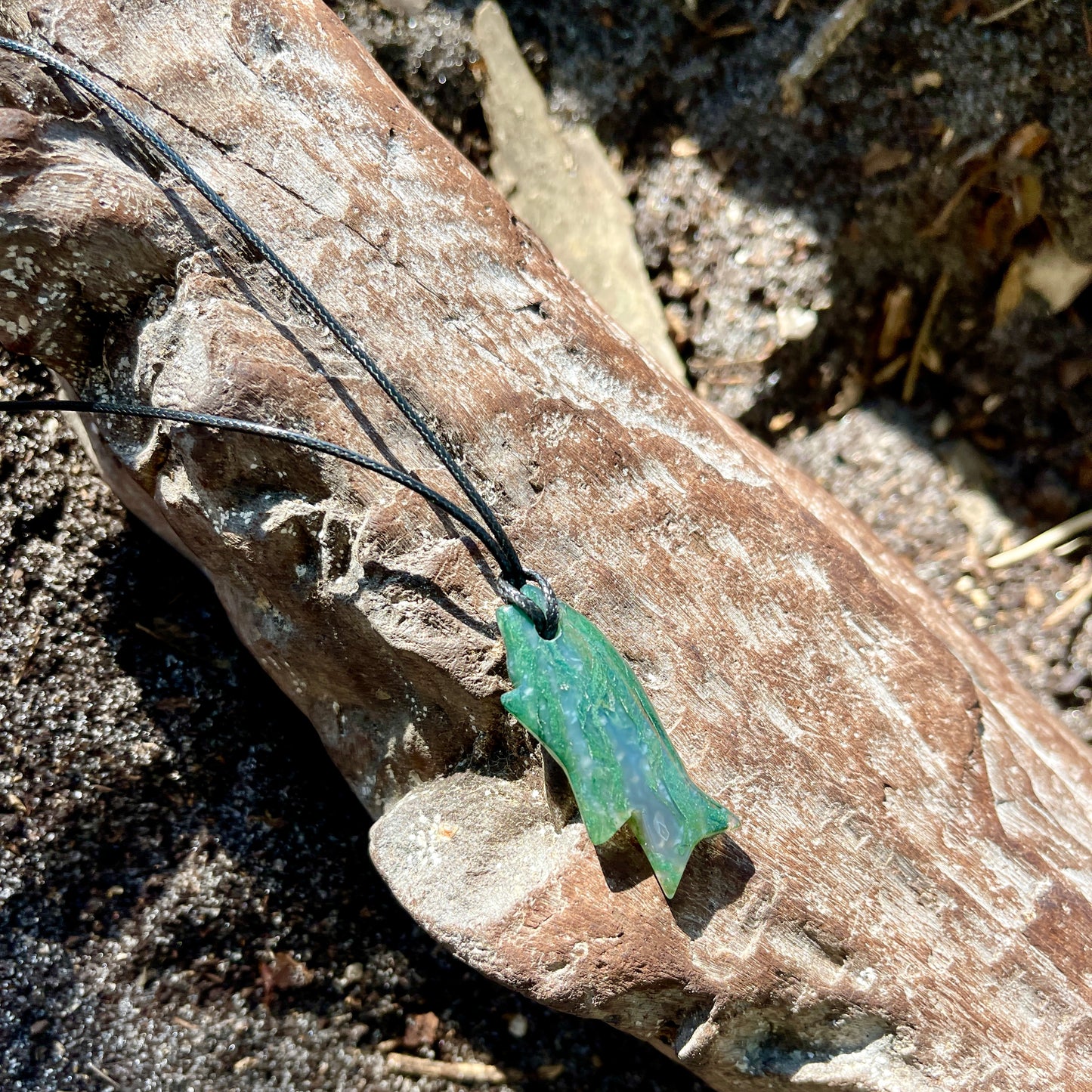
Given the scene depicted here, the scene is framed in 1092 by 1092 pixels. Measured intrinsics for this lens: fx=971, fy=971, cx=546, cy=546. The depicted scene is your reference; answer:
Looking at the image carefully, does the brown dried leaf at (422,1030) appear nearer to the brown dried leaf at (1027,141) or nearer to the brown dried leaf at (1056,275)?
the brown dried leaf at (1056,275)

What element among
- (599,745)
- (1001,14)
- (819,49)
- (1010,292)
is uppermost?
A: (1001,14)

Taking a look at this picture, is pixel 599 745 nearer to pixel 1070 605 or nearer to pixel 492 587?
pixel 492 587

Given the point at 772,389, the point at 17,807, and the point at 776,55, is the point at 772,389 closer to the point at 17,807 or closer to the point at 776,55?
the point at 776,55

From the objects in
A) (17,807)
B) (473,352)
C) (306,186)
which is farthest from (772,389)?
(17,807)

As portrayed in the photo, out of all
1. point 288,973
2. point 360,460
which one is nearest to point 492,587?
point 360,460

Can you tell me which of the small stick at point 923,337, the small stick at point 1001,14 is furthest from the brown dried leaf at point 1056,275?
the small stick at point 1001,14

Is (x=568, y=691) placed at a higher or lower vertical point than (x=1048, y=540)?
lower
